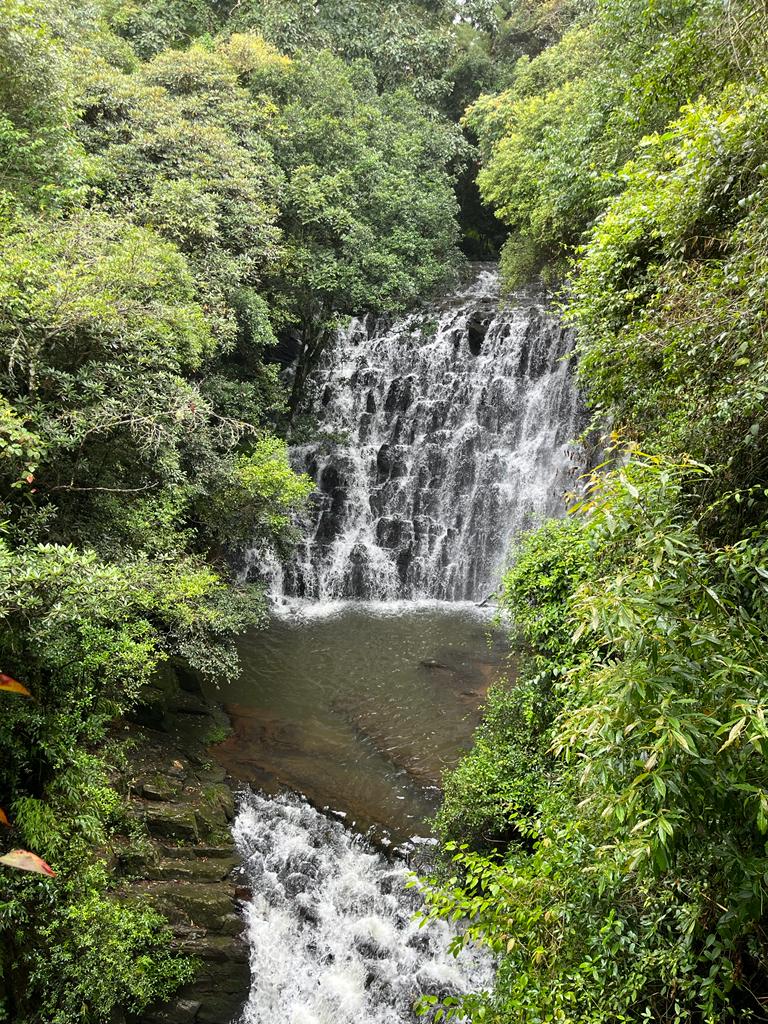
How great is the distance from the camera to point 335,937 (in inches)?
279

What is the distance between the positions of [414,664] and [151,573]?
653cm

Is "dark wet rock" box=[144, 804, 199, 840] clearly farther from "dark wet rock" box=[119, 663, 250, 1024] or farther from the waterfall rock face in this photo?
the waterfall rock face

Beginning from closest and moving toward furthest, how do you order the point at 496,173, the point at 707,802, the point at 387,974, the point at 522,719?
the point at 707,802, the point at 387,974, the point at 522,719, the point at 496,173

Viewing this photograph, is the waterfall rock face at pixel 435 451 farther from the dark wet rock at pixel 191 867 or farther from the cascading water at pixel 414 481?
the dark wet rock at pixel 191 867

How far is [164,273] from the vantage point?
Answer: 10023 mm

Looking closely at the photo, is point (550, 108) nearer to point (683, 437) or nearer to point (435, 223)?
point (435, 223)

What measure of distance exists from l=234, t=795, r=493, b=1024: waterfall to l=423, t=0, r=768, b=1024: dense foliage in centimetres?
91

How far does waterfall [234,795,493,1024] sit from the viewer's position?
257 inches

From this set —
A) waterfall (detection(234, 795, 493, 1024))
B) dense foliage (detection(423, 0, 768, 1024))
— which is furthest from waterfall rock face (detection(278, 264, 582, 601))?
waterfall (detection(234, 795, 493, 1024))

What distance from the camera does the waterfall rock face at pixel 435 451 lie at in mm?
16938

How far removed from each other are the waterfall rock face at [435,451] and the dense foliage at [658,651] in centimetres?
872

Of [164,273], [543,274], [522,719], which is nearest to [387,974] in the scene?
[522,719]

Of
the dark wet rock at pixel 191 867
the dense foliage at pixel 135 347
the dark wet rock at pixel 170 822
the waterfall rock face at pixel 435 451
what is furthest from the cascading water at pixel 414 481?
the dark wet rock at pixel 170 822

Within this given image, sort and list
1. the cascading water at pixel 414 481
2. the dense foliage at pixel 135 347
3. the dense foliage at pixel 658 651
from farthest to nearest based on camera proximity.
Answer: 1. the cascading water at pixel 414 481
2. the dense foliage at pixel 135 347
3. the dense foliage at pixel 658 651
